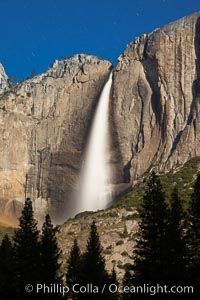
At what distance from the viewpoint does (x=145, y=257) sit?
36.8m

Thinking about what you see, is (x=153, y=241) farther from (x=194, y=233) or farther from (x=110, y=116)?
(x=110, y=116)

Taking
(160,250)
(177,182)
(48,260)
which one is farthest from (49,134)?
(160,250)

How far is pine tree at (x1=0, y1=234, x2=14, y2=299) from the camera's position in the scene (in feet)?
135

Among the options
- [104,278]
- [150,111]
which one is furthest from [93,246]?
[150,111]

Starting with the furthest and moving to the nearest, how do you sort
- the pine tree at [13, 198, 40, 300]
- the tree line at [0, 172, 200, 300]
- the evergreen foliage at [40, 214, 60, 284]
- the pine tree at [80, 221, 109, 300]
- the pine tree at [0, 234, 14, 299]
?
1. the pine tree at [0, 234, 14, 299]
2. the pine tree at [80, 221, 109, 300]
3. the evergreen foliage at [40, 214, 60, 284]
4. the pine tree at [13, 198, 40, 300]
5. the tree line at [0, 172, 200, 300]

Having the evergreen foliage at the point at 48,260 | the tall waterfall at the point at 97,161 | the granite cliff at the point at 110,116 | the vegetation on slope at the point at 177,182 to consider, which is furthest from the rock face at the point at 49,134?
the evergreen foliage at the point at 48,260

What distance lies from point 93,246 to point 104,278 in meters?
2.39

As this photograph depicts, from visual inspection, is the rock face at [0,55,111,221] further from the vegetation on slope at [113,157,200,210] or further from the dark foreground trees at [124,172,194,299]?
the dark foreground trees at [124,172,194,299]

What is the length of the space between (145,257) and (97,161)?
5258cm

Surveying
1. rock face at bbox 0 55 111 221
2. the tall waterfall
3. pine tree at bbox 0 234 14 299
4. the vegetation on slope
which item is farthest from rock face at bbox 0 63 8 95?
pine tree at bbox 0 234 14 299

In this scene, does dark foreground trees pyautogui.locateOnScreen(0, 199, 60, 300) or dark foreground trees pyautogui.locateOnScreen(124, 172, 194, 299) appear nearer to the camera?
dark foreground trees pyautogui.locateOnScreen(124, 172, 194, 299)

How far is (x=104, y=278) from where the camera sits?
41.1 metres

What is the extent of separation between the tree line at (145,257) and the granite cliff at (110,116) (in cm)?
3552

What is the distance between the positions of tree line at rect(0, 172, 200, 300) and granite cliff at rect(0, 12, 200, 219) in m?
35.5
